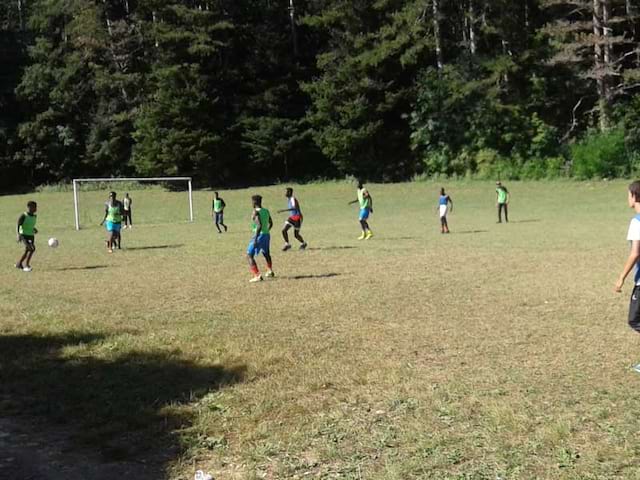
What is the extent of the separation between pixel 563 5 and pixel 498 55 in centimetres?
504

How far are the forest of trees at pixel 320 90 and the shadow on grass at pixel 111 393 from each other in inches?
1549

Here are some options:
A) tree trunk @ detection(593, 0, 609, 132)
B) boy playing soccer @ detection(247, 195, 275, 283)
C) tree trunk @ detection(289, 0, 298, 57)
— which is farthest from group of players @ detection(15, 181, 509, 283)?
tree trunk @ detection(289, 0, 298, 57)

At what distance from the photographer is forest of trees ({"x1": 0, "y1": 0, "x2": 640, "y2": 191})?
4475 centimetres

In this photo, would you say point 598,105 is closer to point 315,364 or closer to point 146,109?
point 146,109

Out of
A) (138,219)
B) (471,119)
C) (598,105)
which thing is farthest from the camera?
(471,119)

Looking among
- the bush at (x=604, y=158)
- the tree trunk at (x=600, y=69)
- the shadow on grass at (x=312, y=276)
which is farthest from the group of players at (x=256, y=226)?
the tree trunk at (x=600, y=69)

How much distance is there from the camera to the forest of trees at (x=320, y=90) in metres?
44.8

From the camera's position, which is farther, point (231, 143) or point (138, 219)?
point (231, 143)

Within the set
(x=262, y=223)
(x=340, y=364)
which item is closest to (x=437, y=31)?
(x=262, y=223)

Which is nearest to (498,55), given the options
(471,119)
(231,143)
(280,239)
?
(471,119)

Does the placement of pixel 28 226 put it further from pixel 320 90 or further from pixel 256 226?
pixel 320 90

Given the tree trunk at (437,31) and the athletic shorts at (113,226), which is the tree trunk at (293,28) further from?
the athletic shorts at (113,226)

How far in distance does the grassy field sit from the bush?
89.3 ft

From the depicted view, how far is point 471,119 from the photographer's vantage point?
47469 millimetres
